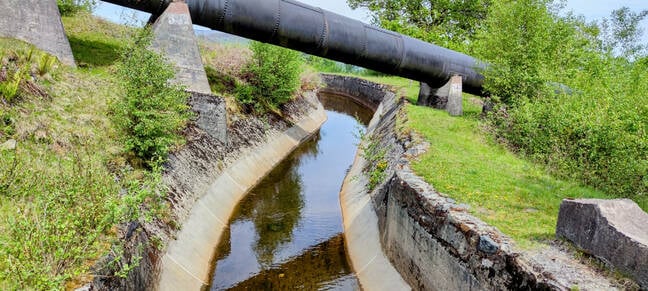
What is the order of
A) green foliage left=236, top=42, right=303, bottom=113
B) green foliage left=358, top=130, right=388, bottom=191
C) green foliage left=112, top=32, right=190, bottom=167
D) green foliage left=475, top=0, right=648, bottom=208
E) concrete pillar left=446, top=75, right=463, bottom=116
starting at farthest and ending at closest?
1. green foliage left=236, top=42, right=303, bottom=113
2. concrete pillar left=446, top=75, right=463, bottom=116
3. green foliage left=358, top=130, right=388, bottom=191
4. green foliage left=112, top=32, right=190, bottom=167
5. green foliage left=475, top=0, right=648, bottom=208

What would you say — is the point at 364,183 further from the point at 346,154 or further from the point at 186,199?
the point at 346,154

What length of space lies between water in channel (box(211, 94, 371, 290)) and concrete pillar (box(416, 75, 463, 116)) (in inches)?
200

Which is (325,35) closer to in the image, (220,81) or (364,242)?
(220,81)

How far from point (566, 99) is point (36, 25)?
584 inches

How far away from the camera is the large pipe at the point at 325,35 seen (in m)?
14.6

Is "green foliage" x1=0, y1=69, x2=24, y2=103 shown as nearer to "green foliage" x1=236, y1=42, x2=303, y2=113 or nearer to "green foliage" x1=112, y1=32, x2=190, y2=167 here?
"green foliage" x1=112, y1=32, x2=190, y2=167

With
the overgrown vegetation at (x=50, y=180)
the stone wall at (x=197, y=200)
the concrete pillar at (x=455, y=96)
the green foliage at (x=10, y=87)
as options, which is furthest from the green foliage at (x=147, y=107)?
the concrete pillar at (x=455, y=96)

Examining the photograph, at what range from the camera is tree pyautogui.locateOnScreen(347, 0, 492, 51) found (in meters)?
41.9

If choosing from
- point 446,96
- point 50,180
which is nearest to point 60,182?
point 50,180

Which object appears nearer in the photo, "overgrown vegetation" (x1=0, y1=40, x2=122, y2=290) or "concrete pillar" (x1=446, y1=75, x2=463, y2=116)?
"overgrown vegetation" (x1=0, y1=40, x2=122, y2=290)

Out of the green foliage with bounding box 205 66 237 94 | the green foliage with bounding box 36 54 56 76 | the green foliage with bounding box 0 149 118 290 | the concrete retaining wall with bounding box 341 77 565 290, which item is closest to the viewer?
the green foliage with bounding box 0 149 118 290

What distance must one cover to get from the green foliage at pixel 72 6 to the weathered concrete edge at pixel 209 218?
954cm

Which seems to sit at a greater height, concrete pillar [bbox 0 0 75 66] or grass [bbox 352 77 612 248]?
concrete pillar [bbox 0 0 75 66]

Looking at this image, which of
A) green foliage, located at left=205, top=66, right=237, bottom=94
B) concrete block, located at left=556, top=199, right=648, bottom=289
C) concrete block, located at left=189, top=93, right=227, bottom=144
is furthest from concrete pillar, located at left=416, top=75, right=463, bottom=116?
concrete block, located at left=556, top=199, right=648, bottom=289
